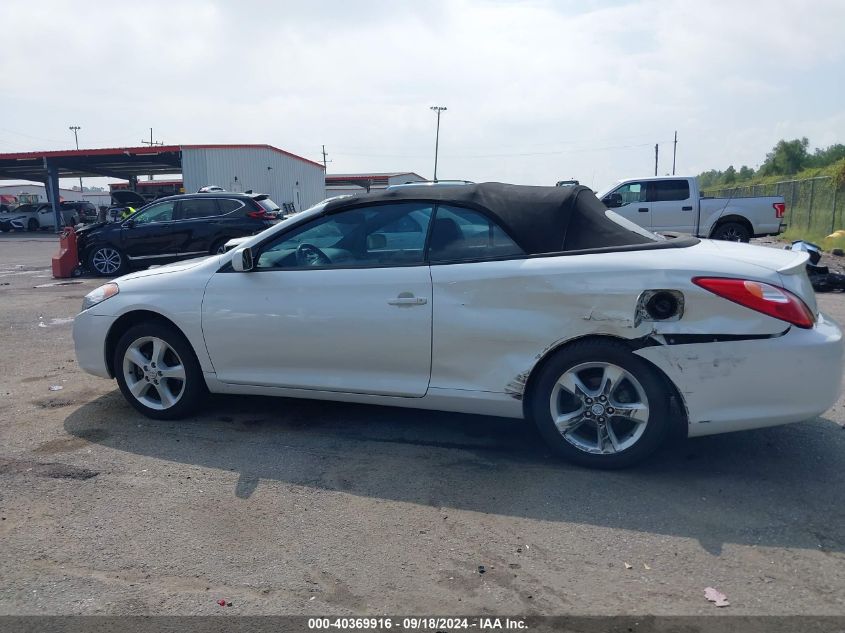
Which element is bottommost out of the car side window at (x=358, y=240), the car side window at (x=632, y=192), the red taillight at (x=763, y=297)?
the red taillight at (x=763, y=297)

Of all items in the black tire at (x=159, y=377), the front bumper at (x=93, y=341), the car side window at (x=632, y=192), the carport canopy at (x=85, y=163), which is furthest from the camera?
the carport canopy at (x=85, y=163)

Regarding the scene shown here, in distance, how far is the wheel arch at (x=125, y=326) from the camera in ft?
16.7

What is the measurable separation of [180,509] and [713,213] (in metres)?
15.1

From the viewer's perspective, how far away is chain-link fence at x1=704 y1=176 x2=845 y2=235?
70.8 ft

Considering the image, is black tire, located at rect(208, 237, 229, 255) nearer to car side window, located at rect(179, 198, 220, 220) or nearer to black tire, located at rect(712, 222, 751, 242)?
car side window, located at rect(179, 198, 220, 220)

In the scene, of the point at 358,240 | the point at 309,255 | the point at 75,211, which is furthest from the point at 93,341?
the point at 75,211

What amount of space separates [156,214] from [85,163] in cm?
3175

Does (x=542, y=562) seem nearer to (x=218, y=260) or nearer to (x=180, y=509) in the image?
(x=180, y=509)

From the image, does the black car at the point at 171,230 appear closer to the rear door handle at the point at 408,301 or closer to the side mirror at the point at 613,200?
the side mirror at the point at 613,200

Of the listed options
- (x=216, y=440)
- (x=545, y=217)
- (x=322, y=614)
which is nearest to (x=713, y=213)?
(x=545, y=217)

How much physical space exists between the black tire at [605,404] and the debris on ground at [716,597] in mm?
1095

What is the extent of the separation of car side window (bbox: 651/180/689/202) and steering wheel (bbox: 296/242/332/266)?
13400 millimetres

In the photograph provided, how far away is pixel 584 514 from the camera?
12.0ft

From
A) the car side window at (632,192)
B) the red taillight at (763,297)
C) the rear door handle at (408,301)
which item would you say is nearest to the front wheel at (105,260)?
the car side window at (632,192)
